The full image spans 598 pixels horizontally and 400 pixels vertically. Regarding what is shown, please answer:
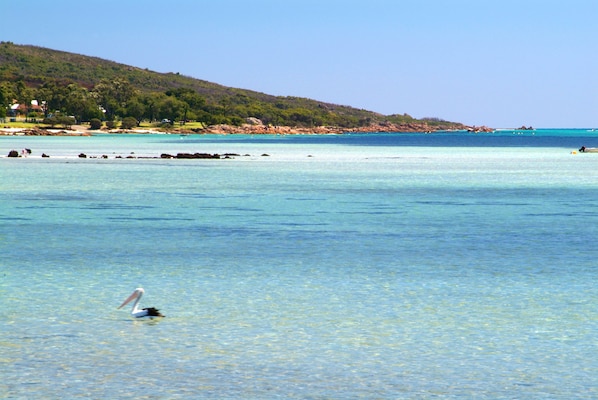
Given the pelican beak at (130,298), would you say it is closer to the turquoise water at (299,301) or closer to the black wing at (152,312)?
the turquoise water at (299,301)

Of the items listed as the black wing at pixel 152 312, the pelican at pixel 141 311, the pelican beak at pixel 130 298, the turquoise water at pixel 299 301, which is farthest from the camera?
the pelican beak at pixel 130 298

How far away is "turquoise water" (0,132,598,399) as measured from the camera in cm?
→ 1405

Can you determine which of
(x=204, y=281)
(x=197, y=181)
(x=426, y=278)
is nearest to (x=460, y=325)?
(x=426, y=278)

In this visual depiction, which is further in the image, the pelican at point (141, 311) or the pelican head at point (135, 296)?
the pelican head at point (135, 296)

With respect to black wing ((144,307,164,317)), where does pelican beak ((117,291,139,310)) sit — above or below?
above

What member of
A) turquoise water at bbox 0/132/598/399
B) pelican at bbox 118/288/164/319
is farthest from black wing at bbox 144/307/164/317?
turquoise water at bbox 0/132/598/399

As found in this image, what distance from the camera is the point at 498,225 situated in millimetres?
35156

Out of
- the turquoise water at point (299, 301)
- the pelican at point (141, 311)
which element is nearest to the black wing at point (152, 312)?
the pelican at point (141, 311)

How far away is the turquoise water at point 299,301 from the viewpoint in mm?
14055

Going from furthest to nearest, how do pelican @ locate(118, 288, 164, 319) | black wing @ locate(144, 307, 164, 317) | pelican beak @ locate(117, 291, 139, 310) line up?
1. pelican beak @ locate(117, 291, 139, 310)
2. black wing @ locate(144, 307, 164, 317)
3. pelican @ locate(118, 288, 164, 319)

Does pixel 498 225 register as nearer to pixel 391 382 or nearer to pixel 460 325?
pixel 460 325

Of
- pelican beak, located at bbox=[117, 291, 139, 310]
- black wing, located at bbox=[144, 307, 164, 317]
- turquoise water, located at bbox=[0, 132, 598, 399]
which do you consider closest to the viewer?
turquoise water, located at bbox=[0, 132, 598, 399]

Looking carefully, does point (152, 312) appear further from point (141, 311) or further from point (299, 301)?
point (299, 301)

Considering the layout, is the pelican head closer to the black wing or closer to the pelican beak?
the pelican beak
